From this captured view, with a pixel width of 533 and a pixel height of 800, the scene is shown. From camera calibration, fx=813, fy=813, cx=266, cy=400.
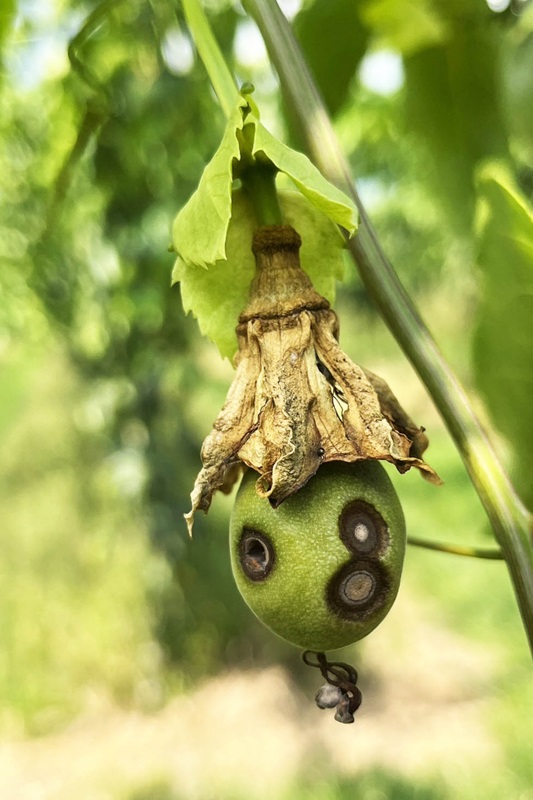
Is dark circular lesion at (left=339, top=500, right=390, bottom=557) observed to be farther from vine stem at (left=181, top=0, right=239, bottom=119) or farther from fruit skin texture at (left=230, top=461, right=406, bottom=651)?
vine stem at (left=181, top=0, right=239, bottom=119)

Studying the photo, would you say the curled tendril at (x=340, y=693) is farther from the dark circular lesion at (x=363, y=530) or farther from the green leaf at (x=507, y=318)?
the green leaf at (x=507, y=318)

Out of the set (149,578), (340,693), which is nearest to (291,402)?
(340,693)

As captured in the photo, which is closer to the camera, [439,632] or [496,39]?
[496,39]

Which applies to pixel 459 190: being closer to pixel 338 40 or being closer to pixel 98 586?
pixel 338 40

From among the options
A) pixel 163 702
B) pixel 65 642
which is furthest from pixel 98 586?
pixel 163 702

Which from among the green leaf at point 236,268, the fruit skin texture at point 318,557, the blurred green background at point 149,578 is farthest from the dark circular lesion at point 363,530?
the blurred green background at point 149,578

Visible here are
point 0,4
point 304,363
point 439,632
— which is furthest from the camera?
point 439,632

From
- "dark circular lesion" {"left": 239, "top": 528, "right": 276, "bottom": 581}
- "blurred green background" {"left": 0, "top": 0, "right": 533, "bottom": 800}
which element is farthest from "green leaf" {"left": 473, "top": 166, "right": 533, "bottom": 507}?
"blurred green background" {"left": 0, "top": 0, "right": 533, "bottom": 800}
